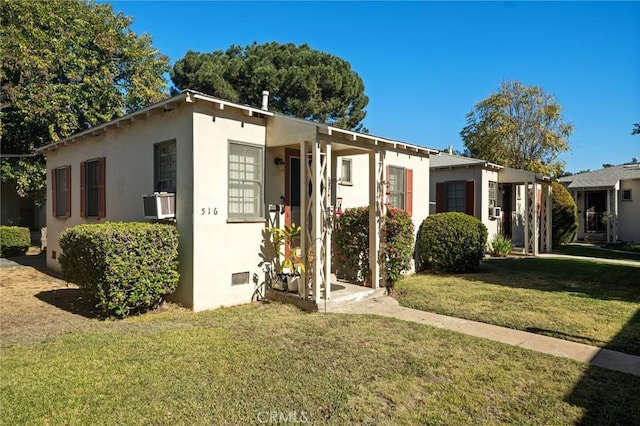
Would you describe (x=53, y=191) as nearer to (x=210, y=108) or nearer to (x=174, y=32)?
(x=174, y=32)

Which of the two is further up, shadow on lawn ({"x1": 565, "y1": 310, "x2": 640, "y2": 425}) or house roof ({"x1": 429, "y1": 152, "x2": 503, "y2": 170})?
house roof ({"x1": 429, "y1": 152, "x2": 503, "y2": 170})

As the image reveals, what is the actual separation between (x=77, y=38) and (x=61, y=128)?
12.2 feet

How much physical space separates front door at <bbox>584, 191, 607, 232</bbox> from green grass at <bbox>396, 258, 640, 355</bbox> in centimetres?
1272

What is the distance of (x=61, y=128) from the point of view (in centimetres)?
1459

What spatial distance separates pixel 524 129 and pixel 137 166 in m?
21.9

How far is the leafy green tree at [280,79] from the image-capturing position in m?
21.1

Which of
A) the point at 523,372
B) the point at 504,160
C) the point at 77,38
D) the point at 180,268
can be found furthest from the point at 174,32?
the point at 504,160

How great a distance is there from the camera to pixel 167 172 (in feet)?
23.5

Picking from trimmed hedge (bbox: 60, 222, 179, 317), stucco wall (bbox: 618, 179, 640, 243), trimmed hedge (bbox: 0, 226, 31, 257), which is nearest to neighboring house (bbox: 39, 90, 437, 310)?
trimmed hedge (bbox: 60, 222, 179, 317)

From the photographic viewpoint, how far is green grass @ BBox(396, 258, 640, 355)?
17.8 ft

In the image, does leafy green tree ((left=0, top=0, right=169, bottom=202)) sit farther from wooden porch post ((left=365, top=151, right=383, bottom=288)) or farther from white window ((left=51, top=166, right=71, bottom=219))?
wooden porch post ((left=365, top=151, right=383, bottom=288))

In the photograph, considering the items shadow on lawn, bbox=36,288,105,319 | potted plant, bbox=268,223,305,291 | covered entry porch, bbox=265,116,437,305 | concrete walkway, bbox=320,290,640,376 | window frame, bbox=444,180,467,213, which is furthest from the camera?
window frame, bbox=444,180,467,213

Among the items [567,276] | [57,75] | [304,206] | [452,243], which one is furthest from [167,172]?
[57,75]

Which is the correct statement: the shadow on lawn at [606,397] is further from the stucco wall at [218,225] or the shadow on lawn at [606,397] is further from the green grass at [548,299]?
the stucco wall at [218,225]
